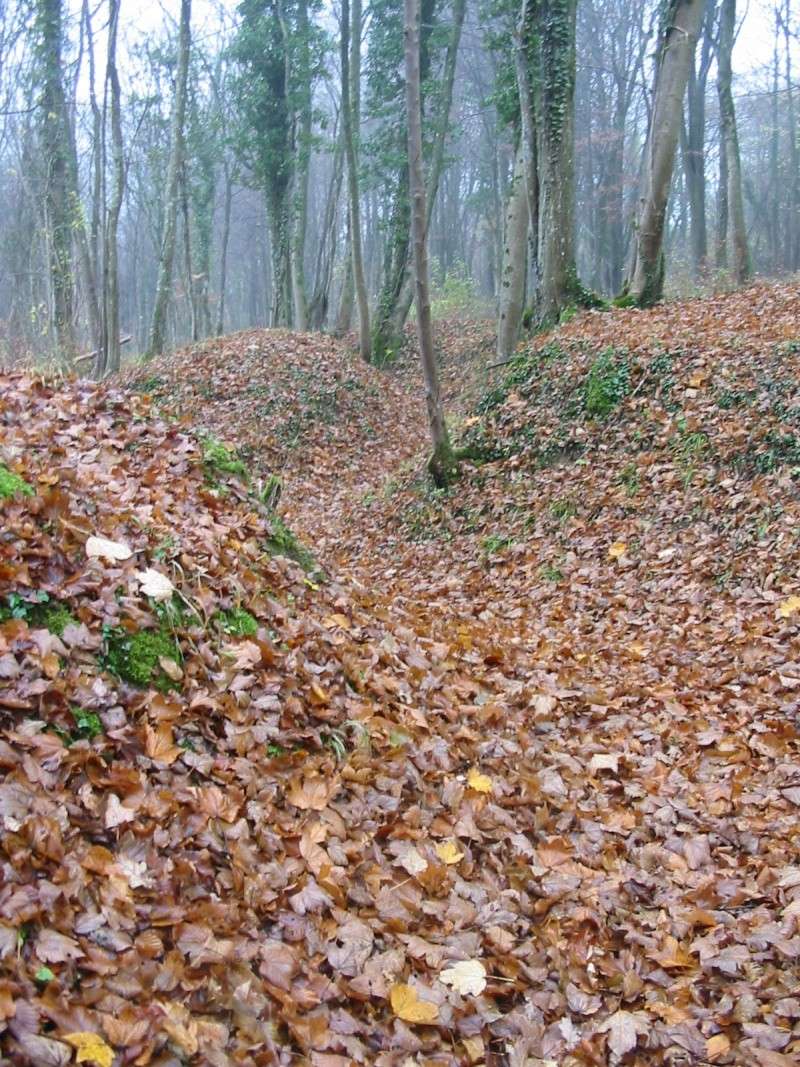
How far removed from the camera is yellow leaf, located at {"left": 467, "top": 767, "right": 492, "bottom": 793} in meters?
4.26

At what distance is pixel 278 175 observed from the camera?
76.1 feet

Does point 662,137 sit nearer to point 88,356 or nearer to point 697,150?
point 88,356

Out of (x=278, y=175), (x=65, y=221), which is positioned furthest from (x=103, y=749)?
(x=278, y=175)

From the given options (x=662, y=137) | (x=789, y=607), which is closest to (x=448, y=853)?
(x=789, y=607)

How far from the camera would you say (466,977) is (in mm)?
3035

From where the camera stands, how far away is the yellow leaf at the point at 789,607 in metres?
6.26

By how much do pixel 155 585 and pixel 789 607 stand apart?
15.6 feet

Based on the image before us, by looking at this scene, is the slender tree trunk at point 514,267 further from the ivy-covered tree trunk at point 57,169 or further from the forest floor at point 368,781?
the ivy-covered tree trunk at point 57,169

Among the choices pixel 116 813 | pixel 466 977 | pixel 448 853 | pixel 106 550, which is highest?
pixel 106 550

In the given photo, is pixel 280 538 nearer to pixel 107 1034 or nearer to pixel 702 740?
pixel 702 740

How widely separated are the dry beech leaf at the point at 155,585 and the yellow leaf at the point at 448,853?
176 cm

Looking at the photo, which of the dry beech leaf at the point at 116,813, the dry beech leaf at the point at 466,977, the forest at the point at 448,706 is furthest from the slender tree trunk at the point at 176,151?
the dry beech leaf at the point at 466,977

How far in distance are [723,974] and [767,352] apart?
26.0 ft

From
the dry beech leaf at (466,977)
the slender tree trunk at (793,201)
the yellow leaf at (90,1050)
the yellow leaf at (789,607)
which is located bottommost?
the dry beech leaf at (466,977)
